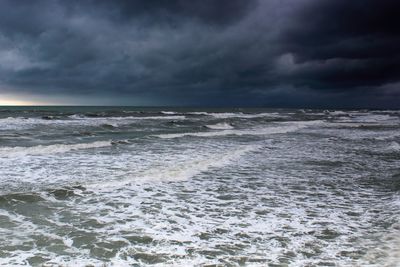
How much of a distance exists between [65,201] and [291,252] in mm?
5039

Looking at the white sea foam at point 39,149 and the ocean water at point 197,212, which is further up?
the white sea foam at point 39,149

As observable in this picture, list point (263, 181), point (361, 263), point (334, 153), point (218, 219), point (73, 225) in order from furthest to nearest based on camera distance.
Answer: point (334, 153) → point (263, 181) → point (218, 219) → point (73, 225) → point (361, 263)

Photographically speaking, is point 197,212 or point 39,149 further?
point 39,149

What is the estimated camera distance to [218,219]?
23.0ft

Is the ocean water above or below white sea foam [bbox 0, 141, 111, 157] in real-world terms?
below

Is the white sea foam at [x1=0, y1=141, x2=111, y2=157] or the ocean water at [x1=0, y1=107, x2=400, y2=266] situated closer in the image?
the ocean water at [x1=0, y1=107, x2=400, y2=266]

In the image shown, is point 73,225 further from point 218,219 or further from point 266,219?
point 266,219

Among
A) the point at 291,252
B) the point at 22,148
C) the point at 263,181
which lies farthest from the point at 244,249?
the point at 22,148

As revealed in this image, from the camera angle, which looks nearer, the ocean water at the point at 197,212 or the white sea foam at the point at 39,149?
the ocean water at the point at 197,212

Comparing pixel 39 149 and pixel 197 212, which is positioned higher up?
pixel 39 149

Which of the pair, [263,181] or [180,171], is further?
[180,171]

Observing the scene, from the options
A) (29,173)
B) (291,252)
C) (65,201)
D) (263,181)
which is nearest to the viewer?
(291,252)

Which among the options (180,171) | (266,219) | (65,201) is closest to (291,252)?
(266,219)

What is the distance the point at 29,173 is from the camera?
11.3 meters
